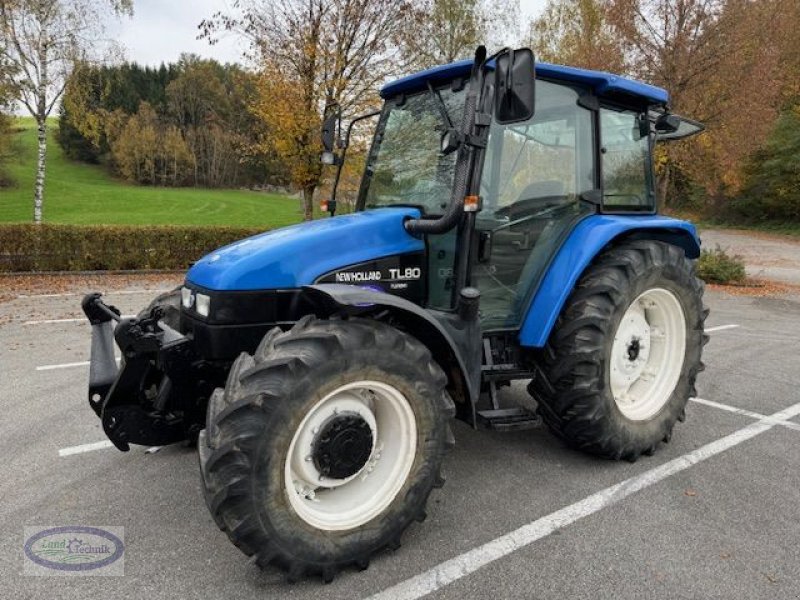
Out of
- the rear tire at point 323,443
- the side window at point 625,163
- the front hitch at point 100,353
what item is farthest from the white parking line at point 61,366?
the side window at point 625,163

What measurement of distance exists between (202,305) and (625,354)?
261 cm

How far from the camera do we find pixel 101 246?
40.2 ft

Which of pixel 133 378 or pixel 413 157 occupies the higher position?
pixel 413 157

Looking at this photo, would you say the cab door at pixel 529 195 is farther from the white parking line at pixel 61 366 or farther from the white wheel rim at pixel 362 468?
the white parking line at pixel 61 366

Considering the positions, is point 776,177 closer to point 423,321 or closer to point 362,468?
point 423,321

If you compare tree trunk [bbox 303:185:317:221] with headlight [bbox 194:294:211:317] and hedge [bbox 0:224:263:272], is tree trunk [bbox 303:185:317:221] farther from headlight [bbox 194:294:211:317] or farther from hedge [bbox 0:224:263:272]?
headlight [bbox 194:294:211:317]

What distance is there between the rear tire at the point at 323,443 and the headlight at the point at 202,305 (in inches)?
19.4

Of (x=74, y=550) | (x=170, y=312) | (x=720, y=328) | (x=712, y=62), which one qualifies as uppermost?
(x=712, y=62)

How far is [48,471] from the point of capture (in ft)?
10.7

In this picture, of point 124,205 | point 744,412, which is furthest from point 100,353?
point 124,205

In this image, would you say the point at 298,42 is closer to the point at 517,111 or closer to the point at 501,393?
the point at 501,393

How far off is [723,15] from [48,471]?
44.8ft

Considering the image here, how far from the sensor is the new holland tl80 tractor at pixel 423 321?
219 centimetres

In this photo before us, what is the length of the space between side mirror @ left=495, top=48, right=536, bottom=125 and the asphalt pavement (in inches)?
77.4
